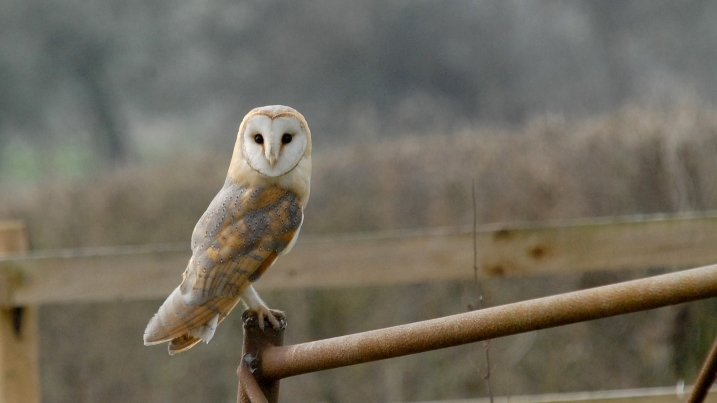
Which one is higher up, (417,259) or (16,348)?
(417,259)

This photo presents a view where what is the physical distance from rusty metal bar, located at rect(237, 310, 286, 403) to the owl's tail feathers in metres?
0.40

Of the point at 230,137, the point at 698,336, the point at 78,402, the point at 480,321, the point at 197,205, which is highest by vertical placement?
the point at 230,137

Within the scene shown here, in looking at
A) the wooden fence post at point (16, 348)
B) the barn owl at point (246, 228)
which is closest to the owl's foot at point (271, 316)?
the barn owl at point (246, 228)

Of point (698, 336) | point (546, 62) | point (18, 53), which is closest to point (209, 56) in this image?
point (18, 53)

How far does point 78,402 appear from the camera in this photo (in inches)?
208

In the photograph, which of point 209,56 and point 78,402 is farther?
point 209,56

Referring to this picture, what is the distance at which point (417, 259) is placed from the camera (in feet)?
9.64

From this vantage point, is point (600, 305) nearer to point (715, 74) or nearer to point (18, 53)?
point (715, 74)

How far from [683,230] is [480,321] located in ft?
6.68

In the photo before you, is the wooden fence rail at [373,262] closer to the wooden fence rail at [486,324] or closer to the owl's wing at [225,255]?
the owl's wing at [225,255]

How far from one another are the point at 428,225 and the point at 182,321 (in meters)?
3.57

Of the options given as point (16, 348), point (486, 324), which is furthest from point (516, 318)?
point (16, 348)

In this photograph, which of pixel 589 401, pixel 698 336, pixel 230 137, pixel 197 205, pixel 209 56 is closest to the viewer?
pixel 589 401

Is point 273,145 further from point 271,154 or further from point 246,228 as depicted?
point 246,228
